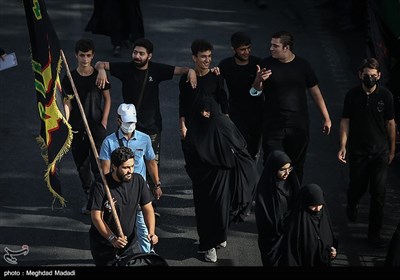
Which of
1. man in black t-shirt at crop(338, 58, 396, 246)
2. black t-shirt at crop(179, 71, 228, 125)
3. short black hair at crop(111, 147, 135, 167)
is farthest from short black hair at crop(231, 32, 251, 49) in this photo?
short black hair at crop(111, 147, 135, 167)

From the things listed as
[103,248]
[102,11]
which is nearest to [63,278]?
[103,248]

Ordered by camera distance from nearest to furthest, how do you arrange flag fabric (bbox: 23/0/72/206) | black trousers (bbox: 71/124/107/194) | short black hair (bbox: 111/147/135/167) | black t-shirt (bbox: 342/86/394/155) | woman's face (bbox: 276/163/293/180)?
flag fabric (bbox: 23/0/72/206) → short black hair (bbox: 111/147/135/167) → woman's face (bbox: 276/163/293/180) → black t-shirt (bbox: 342/86/394/155) → black trousers (bbox: 71/124/107/194)

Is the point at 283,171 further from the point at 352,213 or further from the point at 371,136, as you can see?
the point at 352,213

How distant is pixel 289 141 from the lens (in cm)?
1233

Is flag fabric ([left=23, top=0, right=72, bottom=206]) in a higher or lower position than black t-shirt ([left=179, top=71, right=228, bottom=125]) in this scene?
higher

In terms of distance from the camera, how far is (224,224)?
11648 mm

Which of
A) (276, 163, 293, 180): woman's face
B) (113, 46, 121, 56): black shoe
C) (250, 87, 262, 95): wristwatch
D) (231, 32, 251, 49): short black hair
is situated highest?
(231, 32, 251, 49): short black hair

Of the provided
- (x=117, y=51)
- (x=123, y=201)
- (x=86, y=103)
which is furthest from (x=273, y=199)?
(x=117, y=51)

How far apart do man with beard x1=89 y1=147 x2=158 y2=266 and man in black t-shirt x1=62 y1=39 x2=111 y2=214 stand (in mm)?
1937

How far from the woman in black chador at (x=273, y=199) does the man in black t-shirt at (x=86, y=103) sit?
2.22m

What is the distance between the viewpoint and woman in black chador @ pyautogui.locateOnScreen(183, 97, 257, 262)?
11.6 m

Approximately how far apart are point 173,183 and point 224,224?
1.78 metres

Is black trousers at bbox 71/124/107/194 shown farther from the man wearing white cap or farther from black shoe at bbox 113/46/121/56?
black shoe at bbox 113/46/121/56

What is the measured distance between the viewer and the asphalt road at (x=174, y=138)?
11867mm
